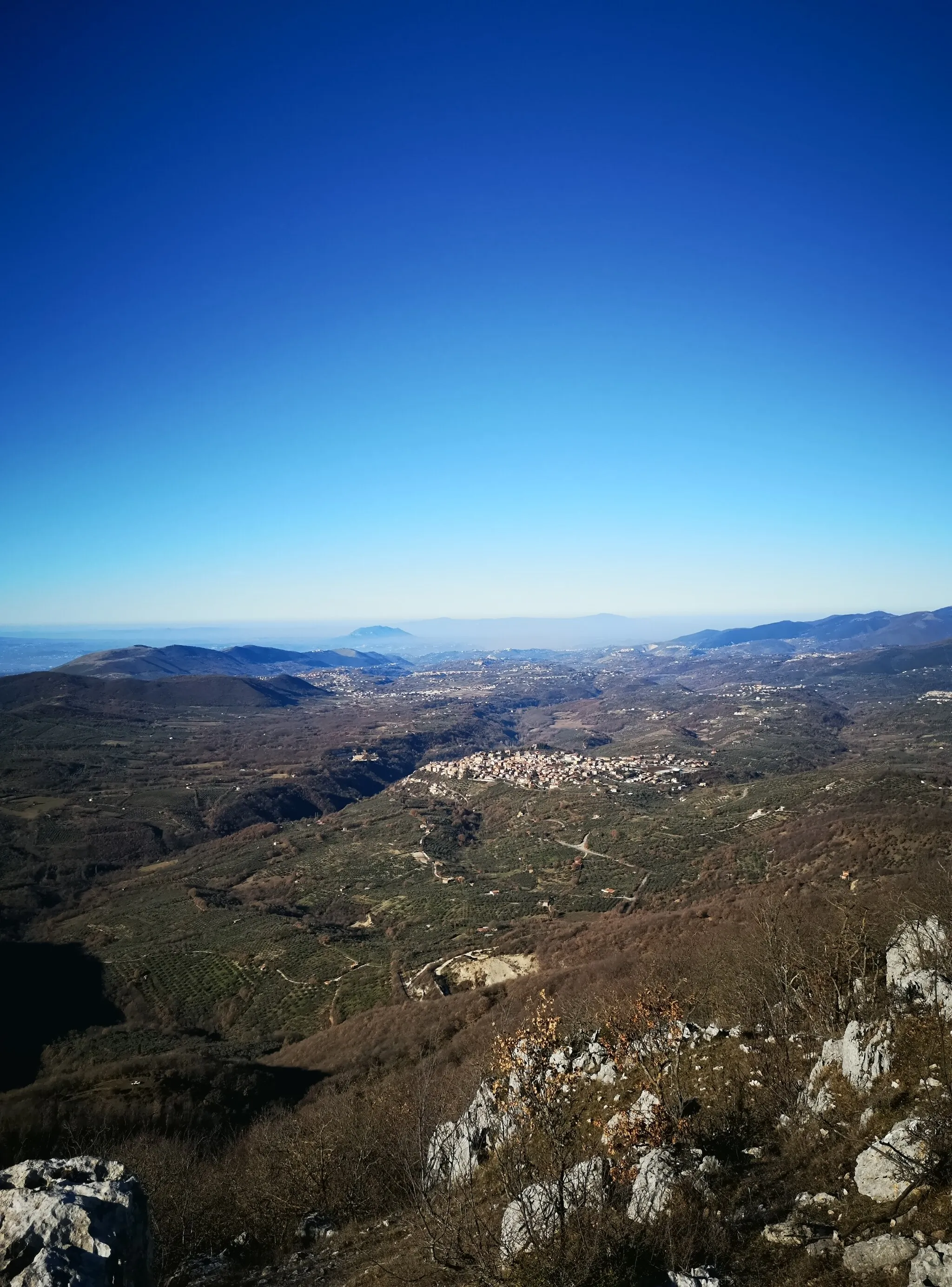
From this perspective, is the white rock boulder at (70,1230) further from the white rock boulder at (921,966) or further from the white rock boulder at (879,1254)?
the white rock boulder at (921,966)

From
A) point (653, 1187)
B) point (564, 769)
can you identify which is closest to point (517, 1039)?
point (653, 1187)

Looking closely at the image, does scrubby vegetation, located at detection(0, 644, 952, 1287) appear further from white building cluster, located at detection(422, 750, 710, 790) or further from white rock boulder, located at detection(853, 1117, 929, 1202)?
white building cluster, located at detection(422, 750, 710, 790)

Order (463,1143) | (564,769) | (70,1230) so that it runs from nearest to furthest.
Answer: (70,1230)
(463,1143)
(564,769)

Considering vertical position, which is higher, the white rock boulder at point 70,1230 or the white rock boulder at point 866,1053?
the white rock boulder at point 70,1230

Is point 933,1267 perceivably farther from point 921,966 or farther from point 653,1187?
point 921,966

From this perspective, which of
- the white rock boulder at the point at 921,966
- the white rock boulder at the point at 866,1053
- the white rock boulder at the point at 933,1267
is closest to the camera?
the white rock boulder at the point at 933,1267

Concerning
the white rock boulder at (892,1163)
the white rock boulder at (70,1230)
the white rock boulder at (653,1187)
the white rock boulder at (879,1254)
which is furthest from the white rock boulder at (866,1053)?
the white rock boulder at (70,1230)

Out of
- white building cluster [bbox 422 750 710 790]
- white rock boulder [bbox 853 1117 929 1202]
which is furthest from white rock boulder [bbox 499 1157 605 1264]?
white building cluster [bbox 422 750 710 790]
